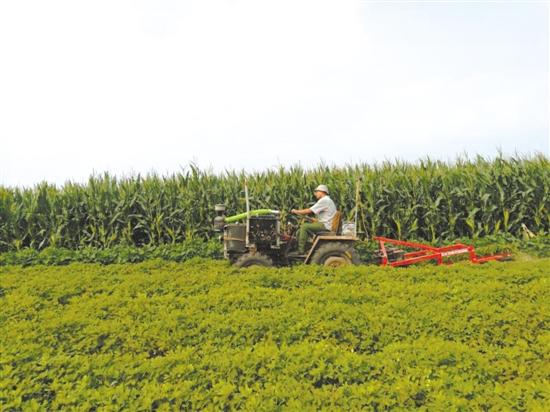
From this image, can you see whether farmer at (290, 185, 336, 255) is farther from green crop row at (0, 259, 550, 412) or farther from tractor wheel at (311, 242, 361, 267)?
green crop row at (0, 259, 550, 412)

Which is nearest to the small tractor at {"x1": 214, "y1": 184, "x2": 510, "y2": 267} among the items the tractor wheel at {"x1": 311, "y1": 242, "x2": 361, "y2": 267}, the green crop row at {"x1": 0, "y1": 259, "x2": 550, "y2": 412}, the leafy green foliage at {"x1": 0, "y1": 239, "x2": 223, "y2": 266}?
the tractor wheel at {"x1": 311, "y1": 242, "x2": 361, "y2": 267}

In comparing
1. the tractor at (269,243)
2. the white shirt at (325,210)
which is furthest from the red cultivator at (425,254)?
the white shirt at (325,210)

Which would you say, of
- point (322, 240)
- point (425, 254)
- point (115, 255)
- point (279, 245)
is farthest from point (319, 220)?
point (115, 255)

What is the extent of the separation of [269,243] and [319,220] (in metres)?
1.15

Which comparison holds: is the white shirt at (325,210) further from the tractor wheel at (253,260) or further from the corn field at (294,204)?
the corn field at (294,204)

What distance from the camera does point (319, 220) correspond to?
9.35 m

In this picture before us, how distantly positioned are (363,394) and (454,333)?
2.15m

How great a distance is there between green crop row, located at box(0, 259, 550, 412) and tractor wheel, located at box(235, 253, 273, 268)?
20.2 inches

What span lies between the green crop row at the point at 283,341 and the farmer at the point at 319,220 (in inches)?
37.6

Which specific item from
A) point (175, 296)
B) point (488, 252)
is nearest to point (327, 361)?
point (175, 296)

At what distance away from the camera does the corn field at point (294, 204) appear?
521 inches

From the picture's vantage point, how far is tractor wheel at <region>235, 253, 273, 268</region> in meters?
8.79

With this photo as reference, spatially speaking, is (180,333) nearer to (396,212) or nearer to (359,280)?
(359,280)

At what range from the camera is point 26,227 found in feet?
45.1
